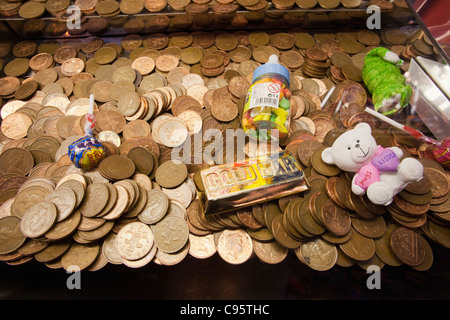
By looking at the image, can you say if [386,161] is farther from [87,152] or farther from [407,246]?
[87,152]

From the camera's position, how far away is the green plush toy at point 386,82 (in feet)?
5.09

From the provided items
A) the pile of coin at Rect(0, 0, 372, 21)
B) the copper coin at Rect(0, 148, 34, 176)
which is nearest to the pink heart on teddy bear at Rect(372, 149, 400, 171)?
the pile of coin at Rect(0, 0, 372, 21)

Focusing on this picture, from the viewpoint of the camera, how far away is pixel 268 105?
1.37 metres

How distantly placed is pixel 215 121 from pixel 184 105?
0.87 feet

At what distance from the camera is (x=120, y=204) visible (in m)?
1.33

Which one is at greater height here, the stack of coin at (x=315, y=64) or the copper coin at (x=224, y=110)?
the stack of coin at (x=315, y=64)

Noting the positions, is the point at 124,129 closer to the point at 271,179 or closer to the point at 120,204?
the point at 120,204

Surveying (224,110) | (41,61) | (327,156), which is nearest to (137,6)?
(41,61)

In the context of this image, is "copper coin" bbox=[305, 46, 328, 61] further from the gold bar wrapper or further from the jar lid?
the gold bar wrapper

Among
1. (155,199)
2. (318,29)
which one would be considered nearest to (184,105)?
(155,199)

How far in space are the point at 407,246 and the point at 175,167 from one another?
4.18ft

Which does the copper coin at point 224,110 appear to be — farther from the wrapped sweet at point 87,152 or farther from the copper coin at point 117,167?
the wrapped sweet at point 87,152

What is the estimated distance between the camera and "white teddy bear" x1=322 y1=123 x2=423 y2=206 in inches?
41.9

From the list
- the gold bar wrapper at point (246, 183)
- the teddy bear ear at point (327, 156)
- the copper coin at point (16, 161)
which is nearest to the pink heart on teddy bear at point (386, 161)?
the teddy bear ear at point (327, 156)
